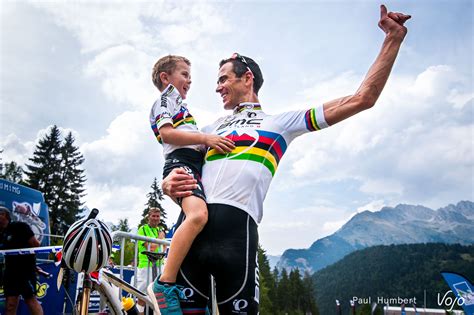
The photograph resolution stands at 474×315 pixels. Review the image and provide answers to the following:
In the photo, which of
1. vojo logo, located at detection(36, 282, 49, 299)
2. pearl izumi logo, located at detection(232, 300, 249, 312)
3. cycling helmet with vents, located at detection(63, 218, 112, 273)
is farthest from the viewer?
vojo logo, located at detection(36, 282, 49, 299)

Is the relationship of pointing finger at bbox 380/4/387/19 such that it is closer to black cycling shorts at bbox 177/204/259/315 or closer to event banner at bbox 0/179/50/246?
black cycling shorts at bbox 177/204/259/315

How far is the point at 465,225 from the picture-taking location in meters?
194

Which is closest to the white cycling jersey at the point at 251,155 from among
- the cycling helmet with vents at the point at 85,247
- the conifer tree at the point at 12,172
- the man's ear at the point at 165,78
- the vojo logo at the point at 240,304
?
the vojo logo at the point at 240,304

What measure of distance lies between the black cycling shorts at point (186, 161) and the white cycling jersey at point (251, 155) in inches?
1.7

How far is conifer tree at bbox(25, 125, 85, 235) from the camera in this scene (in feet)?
127

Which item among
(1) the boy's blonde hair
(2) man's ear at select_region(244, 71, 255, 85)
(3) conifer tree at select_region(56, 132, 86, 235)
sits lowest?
(2) man's ear at select_region(244, 71, 255, 85)

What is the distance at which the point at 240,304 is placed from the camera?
1.67 m

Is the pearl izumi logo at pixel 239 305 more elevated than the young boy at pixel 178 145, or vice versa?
the young boy at pixel 178 145

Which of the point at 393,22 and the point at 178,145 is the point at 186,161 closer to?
the point at 178,145

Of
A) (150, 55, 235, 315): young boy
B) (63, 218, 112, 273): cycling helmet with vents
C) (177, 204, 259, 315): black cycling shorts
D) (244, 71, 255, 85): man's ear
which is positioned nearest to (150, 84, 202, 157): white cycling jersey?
(150, 55, 235, 315): young boy

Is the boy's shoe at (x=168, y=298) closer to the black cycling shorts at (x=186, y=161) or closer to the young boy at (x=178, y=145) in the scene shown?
the young boy at (x=178, y=145)

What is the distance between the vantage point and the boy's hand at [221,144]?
1954 millimetres

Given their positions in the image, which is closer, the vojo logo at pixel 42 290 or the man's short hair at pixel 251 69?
the man's short hair at pixel 251 69

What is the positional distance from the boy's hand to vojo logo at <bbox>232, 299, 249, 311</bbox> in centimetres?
71
